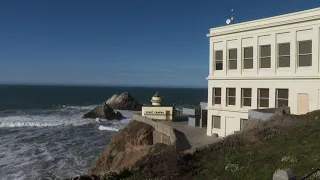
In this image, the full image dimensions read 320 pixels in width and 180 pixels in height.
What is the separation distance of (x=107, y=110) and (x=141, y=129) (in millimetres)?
44657

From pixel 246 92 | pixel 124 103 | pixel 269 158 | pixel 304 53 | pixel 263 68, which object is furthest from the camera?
pixel 124 103

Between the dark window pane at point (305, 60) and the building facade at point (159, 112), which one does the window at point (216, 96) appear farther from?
the building facade at point (159, 112)

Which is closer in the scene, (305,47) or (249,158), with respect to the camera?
(249,158)

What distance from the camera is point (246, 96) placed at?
25.8 meters

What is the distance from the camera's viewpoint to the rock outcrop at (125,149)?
1108 inches

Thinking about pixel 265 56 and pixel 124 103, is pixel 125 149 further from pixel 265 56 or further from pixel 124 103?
pixel 124 103

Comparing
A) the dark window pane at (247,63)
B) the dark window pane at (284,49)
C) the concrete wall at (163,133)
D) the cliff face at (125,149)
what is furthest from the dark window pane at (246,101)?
the cliff face at (125,149)

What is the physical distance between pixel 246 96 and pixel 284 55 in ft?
14.9

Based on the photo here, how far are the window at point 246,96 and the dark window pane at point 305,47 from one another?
5.07 meters

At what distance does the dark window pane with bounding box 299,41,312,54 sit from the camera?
2156cm

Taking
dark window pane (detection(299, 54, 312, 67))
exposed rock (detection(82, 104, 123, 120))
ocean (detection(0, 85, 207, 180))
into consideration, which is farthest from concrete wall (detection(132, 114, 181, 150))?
exposed rock (detection(82, 104, 123, 120))

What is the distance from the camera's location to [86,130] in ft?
189

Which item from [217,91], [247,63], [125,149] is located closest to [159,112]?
[125,149]

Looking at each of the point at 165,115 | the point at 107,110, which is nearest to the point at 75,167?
the point at 165,115
